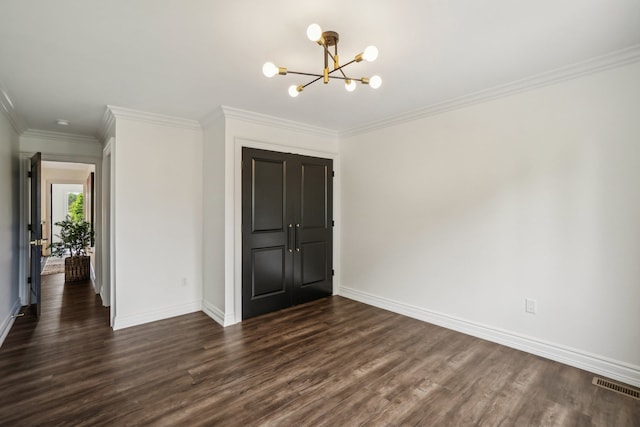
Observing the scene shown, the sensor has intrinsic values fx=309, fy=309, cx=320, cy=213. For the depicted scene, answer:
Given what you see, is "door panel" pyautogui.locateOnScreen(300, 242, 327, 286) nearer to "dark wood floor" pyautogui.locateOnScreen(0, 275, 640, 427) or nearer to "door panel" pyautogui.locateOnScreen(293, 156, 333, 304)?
"door panel" pyautogui.locateOnScreen(293, 156, 333, 304)

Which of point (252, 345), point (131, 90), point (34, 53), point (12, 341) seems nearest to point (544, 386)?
point (252, 345)

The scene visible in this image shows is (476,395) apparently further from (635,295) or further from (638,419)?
(635,295)

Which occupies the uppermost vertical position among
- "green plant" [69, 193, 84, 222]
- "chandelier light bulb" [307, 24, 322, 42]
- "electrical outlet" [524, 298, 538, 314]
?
"chandelier light bulb" [307, 24, 322, 42]

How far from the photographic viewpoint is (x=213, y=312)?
370 centimetres

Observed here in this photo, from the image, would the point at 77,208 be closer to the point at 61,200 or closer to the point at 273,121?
the point at 61,200

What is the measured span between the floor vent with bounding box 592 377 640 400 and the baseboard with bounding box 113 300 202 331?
157 inches

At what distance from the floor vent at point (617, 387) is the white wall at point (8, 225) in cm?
525

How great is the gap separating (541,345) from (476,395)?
1.02m

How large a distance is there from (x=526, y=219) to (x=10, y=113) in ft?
17.6

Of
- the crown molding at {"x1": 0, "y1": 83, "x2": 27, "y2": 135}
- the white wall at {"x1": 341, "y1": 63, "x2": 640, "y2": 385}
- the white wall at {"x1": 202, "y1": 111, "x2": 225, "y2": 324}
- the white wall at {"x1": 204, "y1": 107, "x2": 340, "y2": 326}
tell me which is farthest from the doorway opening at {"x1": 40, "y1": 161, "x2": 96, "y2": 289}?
the white wall at {"x1": 341, "y1": 63, "x2": 640, "y2": 385}

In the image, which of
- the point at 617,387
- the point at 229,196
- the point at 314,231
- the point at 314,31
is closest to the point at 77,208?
the point at 229,196

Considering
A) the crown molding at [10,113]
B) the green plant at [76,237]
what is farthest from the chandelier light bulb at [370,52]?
A: the green plant at [76,237]

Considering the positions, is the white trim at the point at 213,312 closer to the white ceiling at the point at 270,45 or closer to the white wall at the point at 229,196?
the white wall at the point at 229,196

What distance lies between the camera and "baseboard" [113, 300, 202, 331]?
3.38 meters
